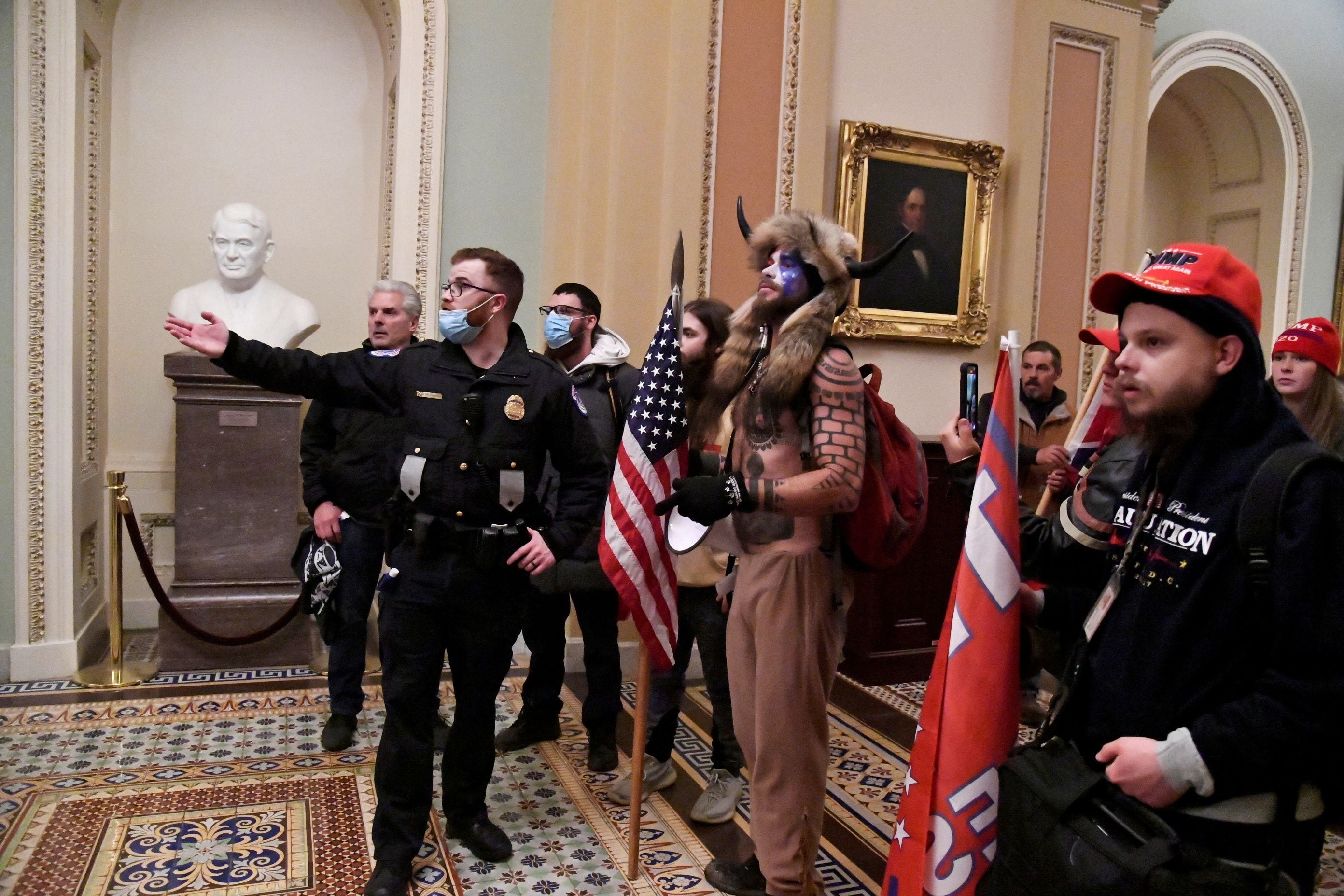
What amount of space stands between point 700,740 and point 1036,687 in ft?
6.03

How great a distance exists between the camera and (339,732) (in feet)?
12.9

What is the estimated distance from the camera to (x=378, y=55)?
6090mm

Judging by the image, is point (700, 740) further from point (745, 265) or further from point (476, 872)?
point (745, 265)

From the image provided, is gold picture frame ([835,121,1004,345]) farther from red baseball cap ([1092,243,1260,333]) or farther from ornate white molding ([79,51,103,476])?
ornate white molding ([79,51,103,476])

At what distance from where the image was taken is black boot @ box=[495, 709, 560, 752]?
13.1 ft

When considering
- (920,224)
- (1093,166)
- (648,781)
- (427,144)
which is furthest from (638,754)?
(1093,166)

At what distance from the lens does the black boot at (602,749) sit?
150 inches

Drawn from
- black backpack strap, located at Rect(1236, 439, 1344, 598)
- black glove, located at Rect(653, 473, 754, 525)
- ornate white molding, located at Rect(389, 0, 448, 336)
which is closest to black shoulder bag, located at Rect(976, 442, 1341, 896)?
black backpack strap, located at Rect(1236, 439, 1344, 598)

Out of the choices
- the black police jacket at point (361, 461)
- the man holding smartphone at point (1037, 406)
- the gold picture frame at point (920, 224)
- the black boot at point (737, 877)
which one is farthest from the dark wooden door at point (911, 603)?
the black police jacket at point (361, 461)

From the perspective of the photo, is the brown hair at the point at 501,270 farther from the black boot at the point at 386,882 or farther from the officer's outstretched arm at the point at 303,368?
the black boot at the point at 386,882

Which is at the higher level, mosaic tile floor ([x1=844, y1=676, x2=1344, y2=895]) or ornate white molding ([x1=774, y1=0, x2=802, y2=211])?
ornate white molding ([x1=774, y1=0, x2=802, y2=211])

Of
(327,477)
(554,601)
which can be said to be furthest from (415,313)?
(554,601)

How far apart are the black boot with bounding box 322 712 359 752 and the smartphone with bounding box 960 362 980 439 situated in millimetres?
2892

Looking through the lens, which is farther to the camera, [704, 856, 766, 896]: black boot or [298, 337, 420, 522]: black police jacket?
[298, 337, 420, 522]: black police jacket
